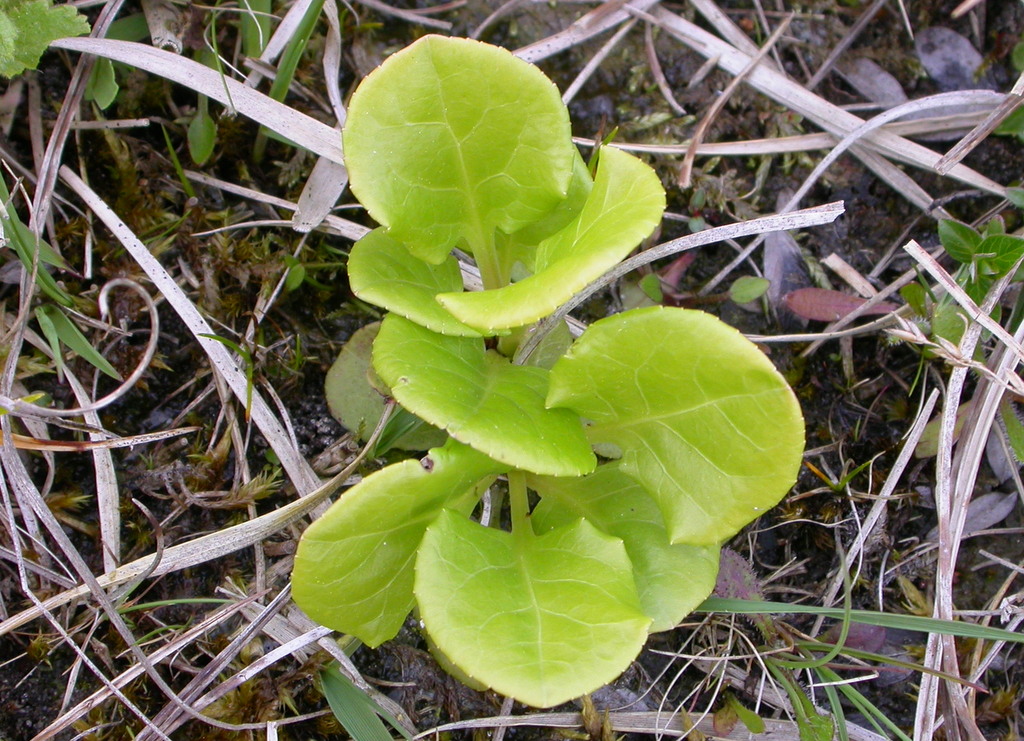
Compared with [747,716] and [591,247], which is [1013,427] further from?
[591,247]

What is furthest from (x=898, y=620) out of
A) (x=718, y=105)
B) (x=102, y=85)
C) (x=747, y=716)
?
(x=102, y=85)

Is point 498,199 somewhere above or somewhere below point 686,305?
above

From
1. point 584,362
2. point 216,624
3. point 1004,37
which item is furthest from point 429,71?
point 1004,37

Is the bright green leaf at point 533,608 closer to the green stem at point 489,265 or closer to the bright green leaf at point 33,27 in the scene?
the green stem at point 489,265

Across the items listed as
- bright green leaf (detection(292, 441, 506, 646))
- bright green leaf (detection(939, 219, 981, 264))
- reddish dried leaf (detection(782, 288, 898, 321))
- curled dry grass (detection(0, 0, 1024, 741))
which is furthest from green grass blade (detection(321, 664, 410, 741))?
bright green leaf (detection(939, 219, 981, 264))

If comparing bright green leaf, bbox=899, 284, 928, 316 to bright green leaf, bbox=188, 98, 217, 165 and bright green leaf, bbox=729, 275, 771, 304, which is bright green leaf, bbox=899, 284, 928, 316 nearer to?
bright green leaf, bbox=729, 275, 771, 304

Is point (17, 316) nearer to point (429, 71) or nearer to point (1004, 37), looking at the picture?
point (429, 71)

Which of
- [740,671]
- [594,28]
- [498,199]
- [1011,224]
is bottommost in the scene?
[740,671]
